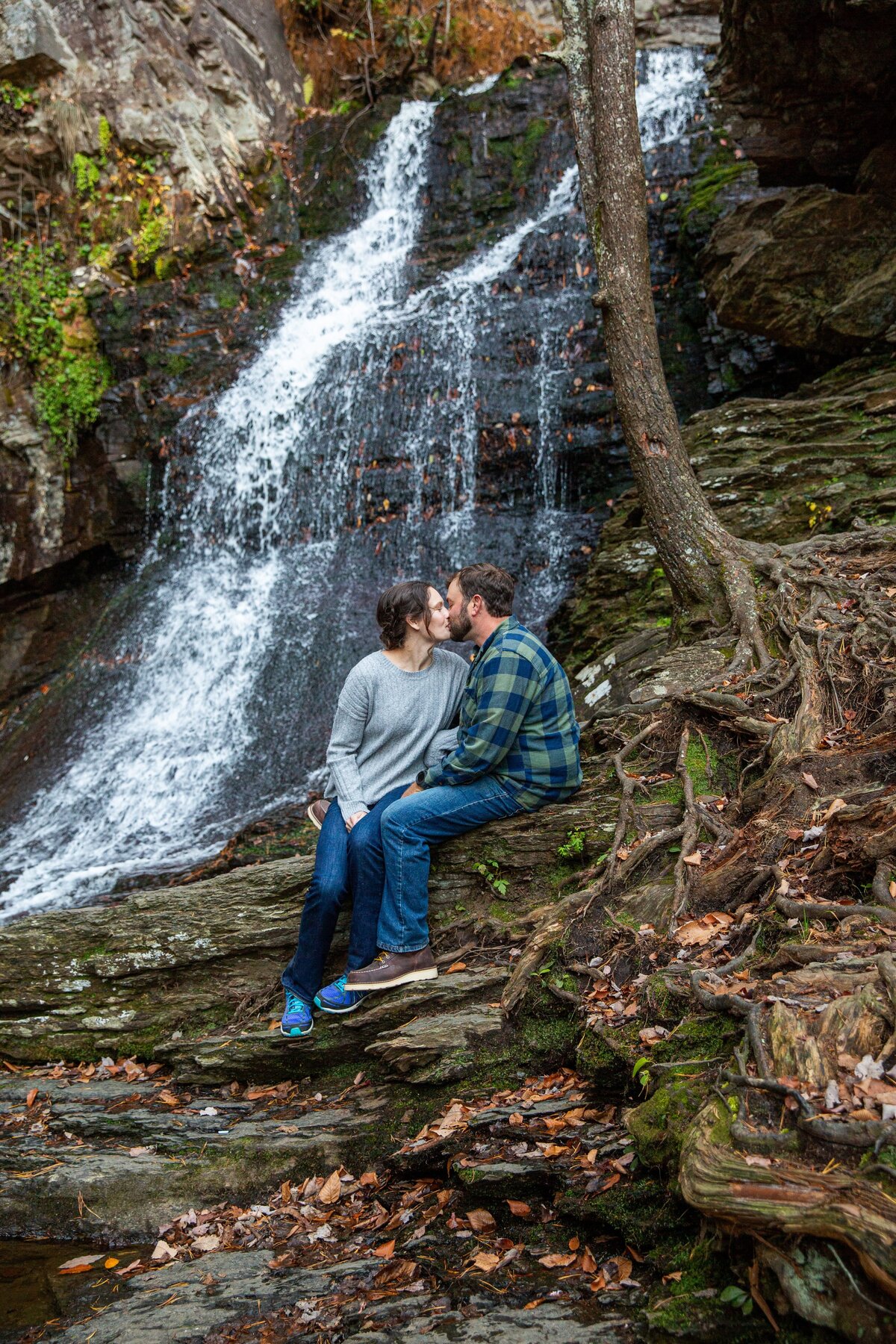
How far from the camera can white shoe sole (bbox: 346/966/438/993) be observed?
4.25 meters

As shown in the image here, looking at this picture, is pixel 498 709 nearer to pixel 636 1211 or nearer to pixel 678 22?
pixel 636 1211

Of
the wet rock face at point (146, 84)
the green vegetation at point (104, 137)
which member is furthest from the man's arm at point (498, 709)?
the green vegetation at point (104, 137)

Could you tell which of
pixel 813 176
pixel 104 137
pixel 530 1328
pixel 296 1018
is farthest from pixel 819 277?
pixel 104 137

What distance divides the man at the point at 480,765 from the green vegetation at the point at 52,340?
1051cm

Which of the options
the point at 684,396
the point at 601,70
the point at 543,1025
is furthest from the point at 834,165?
the point at 543,1025

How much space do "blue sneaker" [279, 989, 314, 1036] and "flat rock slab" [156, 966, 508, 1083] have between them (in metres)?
0.06

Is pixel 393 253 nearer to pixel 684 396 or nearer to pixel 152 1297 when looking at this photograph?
pixel 684 396

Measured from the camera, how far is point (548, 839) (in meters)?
4.54

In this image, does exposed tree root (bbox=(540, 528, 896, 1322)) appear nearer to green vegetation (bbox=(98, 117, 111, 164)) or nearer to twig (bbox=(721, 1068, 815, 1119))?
twig (bbox=(721, 1068, 815, 1119))

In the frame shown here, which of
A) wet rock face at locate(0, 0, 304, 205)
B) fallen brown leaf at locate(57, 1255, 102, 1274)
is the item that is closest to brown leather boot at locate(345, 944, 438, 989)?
fallen brown leaf at locate(57, 1255, 102, 1274)

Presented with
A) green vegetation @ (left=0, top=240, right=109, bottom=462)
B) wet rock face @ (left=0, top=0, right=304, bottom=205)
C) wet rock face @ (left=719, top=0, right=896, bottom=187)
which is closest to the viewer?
wet rock face @ (left=719, top=0, right=896, bottom=187)

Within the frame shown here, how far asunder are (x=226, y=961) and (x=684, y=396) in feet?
26.6

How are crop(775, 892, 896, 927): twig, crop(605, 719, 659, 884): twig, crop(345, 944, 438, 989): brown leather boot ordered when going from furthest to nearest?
crop(345, 944, 438, 989): brown leather boot → crop(605, 719, 659, 884): twig → crop(775, 892, 896, 927): twig

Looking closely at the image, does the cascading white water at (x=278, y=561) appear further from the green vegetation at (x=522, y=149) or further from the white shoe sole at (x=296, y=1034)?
the white shoe sole at (x=296, y=1034)
